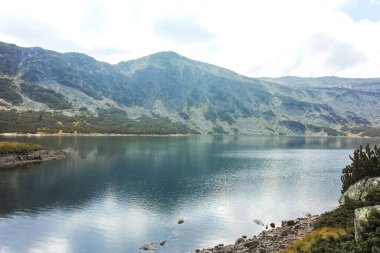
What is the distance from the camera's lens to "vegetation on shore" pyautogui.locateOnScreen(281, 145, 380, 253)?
74.7ft

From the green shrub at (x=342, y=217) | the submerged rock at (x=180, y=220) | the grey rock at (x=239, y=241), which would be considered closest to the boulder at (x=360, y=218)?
the green shrub at (x=342, y=217)

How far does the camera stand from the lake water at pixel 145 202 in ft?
155

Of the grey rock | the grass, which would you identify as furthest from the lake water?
the grass

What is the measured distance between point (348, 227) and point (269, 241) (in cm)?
1081

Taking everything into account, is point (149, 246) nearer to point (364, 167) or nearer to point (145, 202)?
point (145, 202)

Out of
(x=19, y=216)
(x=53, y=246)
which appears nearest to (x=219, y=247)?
(x=53, y=246)

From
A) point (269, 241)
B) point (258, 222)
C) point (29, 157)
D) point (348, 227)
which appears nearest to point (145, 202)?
point (258, 222)

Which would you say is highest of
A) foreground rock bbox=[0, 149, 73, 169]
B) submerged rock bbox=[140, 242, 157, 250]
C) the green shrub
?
the green shrub

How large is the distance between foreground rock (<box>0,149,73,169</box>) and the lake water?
726cm

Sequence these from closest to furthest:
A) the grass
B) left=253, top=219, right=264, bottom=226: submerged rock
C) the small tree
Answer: left=253, top=219, right=264, bottom=226: submerged rock → the small tree → the grass

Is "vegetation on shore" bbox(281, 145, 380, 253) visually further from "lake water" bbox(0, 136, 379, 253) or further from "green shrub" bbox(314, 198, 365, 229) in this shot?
"lake water" bbox(0, 136, 379, 253)

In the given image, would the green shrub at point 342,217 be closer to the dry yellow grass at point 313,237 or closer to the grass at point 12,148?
the dry yellow grass at point 313,237

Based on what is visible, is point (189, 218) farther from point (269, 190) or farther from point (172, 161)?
point (172, 161)

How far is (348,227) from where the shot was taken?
3359 cm
